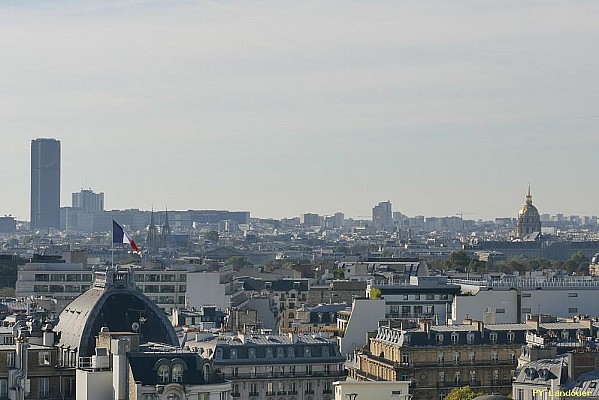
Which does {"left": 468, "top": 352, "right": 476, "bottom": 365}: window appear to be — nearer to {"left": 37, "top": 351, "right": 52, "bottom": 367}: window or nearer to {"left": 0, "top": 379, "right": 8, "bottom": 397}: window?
{"left": 37, "top": 351, "right": 52, "bottom": 367}: window

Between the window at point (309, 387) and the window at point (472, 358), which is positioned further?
the window at point (472, 358)

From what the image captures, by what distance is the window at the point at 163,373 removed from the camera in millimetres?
71562

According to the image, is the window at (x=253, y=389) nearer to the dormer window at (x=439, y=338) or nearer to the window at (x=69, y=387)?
the dormer window at (x=439, y=338)

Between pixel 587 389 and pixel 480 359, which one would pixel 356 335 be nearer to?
pixel 480 359

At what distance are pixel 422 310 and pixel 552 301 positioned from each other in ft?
28.3

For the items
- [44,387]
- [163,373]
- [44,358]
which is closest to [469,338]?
[44,358]

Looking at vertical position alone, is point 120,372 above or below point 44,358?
below

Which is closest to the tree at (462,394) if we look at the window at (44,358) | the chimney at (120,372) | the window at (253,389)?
the window at (253,389)

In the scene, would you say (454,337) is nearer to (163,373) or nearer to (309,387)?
(309,387)

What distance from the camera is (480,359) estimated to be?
10156 cm

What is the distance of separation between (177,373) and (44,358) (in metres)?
8.76

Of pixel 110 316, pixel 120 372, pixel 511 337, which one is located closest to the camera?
pixel 120 372

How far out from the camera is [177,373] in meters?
72.1

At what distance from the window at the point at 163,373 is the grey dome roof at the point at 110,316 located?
24.7ft
